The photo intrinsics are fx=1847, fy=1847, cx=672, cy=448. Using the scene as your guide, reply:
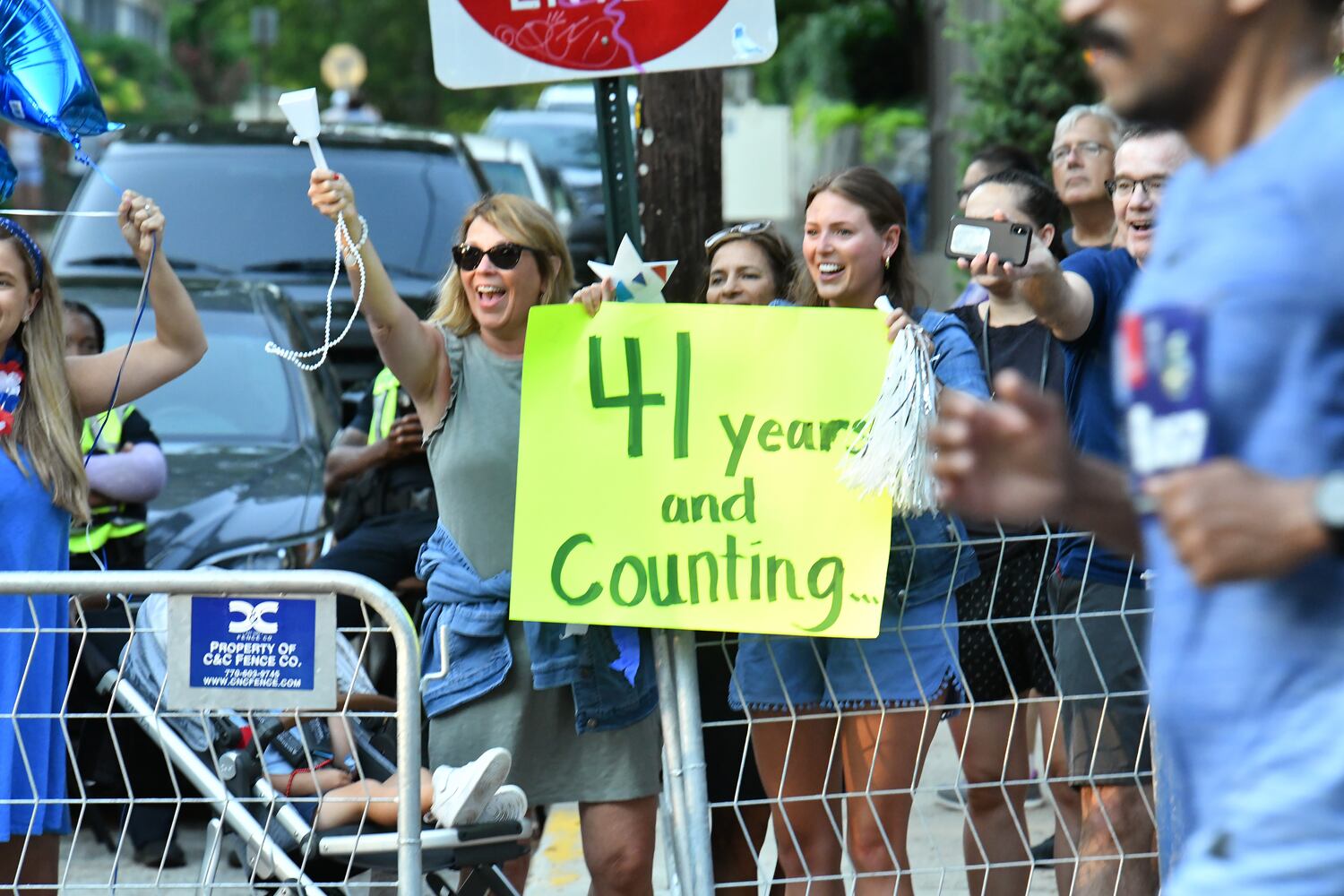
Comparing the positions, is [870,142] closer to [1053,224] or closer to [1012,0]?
[1012,0]

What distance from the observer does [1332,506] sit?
70.0 inches

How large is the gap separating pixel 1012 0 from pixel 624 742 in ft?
25.1

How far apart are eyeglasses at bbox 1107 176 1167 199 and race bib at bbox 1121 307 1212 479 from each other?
253 cm

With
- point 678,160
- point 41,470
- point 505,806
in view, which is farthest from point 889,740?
point 678,160

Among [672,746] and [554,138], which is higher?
[672,746]

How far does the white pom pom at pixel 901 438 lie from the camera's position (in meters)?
3.76

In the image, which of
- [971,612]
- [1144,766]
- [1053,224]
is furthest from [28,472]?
[1053,224]

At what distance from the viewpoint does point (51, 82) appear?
4312mm

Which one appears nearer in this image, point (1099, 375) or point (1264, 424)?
point (1264, 424)

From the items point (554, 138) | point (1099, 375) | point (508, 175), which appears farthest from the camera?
point (554, 138)

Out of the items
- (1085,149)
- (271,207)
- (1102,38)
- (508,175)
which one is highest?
(1102,38)

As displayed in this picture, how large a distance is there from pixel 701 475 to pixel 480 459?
0.57 meters

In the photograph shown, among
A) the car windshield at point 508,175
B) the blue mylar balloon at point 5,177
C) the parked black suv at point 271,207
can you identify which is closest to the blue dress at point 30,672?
the blue mylar balloon at point 5,177

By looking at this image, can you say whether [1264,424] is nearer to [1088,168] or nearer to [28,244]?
[28,244]
